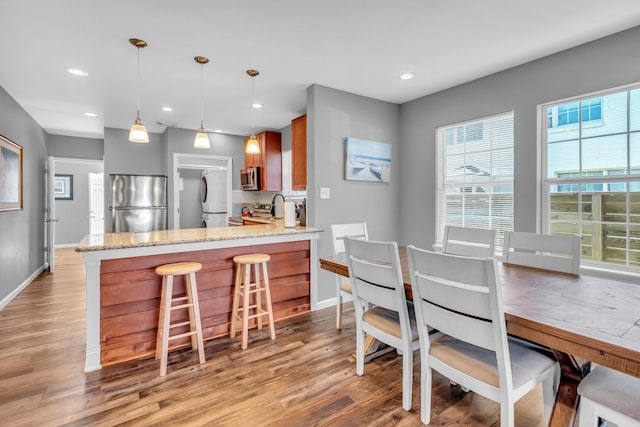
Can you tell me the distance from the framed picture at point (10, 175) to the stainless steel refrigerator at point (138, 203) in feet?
4.08

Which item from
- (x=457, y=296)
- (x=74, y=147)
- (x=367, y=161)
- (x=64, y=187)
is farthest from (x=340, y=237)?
(x=64, y=187)

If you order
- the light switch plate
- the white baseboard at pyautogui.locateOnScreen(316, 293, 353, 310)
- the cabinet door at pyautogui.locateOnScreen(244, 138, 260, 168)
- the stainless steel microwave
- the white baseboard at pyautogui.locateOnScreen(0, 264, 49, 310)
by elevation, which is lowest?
the white baseboard at pyautogui.locateOnScreen(316, 293, 353, 310)

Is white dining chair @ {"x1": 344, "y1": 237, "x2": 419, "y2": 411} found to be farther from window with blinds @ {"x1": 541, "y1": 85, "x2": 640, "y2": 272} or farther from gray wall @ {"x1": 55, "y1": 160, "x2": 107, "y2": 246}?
gray wall @ {"x1": 55, "y1": 160, "x2": 107, "y2": 246}

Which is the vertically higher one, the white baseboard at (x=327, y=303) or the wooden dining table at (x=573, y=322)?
the wooden dining table at (x=573, y=322)

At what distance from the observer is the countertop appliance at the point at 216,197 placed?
5.96 meters

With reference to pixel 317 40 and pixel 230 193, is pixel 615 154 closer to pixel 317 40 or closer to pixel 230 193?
pixel 317 40

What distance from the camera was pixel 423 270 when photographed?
148cm

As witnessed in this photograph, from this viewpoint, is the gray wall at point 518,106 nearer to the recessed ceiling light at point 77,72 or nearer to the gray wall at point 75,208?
the recessed ceiling light at point 77,72

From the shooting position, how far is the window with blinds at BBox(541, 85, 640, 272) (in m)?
2.37

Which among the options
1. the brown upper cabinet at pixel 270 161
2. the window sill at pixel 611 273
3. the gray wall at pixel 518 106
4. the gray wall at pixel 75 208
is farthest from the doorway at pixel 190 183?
the window sill at pixel 611 273

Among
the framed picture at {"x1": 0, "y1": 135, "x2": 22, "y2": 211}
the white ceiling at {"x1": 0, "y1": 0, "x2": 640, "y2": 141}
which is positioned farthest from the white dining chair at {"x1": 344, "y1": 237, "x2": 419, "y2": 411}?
the framed picture at {"x1": 0, "y1": 135, "x2": 22, "y2": 211}

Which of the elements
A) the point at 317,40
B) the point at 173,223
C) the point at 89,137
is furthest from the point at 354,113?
the point at 89,137

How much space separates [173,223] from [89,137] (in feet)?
8.65

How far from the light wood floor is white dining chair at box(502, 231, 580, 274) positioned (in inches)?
30.8
